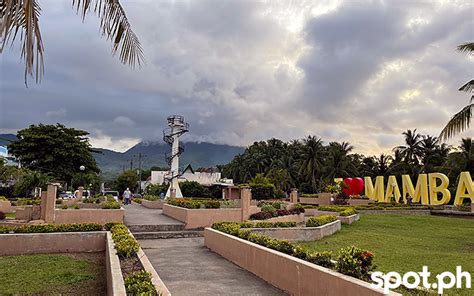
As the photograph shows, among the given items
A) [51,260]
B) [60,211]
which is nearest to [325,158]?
[60,211]

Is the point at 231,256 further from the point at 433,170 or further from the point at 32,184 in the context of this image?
the point at 433,170

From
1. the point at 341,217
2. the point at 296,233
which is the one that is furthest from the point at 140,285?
the point at 341,217

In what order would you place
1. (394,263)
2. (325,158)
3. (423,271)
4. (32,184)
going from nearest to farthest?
(423,271) → (394,263) → (32,184) → (325,158)

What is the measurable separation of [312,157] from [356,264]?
4927 cm

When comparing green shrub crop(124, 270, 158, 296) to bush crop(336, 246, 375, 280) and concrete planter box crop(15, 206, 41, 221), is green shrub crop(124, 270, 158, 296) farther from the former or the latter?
concrete planter box crop(15, 206, 41, 221)

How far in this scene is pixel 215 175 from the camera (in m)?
61.3

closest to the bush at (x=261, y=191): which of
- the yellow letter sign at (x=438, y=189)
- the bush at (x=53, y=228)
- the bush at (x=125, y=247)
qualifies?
the yellow letter sign at (x=438, y=189)

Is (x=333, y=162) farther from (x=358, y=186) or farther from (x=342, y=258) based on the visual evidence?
(x=342, y=258)

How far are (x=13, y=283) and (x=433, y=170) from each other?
1879 inches

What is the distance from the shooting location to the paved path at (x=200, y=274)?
7.02 m

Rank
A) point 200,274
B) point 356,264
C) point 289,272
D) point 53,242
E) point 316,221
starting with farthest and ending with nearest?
1. point 316,221
2. point 53,242
3. point 200,274
4. point 289,272
5. point 356,264

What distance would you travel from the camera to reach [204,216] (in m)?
16.3

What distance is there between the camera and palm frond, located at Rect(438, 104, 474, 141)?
12492 mm

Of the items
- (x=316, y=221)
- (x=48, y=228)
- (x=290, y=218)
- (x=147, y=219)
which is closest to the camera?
(x=48, y=228)
